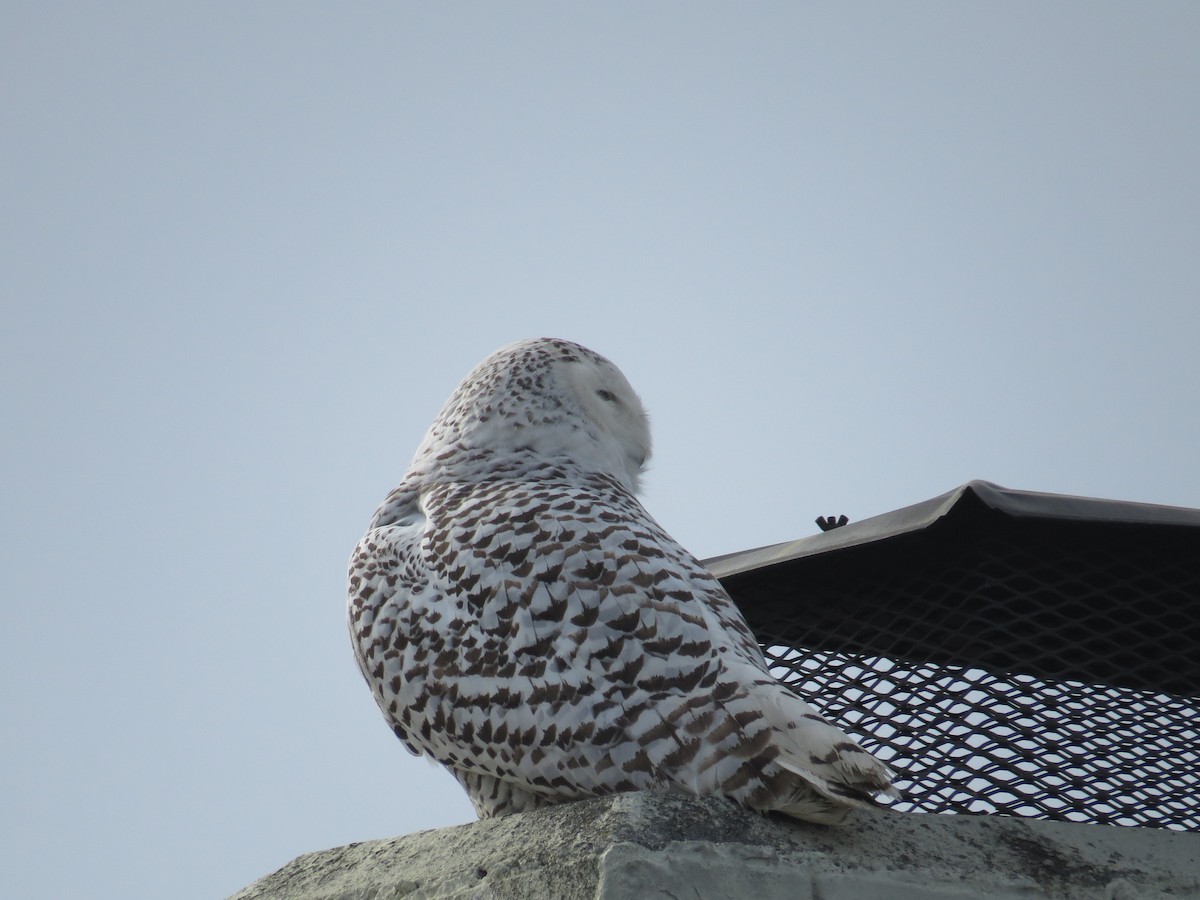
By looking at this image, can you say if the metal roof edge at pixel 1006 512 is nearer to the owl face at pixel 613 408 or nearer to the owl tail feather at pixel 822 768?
the owl face at pixel 613 408

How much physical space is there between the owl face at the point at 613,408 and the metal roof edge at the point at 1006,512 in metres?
0.52

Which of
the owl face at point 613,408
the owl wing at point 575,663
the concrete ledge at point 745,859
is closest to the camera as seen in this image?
the concrete ledge at point 745,859

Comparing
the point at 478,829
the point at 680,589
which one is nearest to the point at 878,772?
the point at 680,589

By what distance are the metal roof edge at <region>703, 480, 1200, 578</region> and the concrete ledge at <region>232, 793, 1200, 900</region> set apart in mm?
588

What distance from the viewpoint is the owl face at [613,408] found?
2561 millimetres

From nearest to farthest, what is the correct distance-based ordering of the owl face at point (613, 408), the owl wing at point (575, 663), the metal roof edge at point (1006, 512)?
the owl wing at point (575, 663), the metal roof edge at point (1006, 512), the owl face at point (613, 408)

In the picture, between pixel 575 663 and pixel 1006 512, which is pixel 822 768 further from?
pixel 1006 512

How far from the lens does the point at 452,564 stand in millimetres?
1986

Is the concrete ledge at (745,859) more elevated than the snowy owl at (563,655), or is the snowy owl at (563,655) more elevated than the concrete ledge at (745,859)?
the snowy owl at (563,655)

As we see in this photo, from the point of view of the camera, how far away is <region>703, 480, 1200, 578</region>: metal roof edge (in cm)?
218

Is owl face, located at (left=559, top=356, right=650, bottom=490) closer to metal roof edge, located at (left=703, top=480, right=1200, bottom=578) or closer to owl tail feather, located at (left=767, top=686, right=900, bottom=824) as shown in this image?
metal roof edge, located at (left=703, top=480, right=1200, bottom=578)

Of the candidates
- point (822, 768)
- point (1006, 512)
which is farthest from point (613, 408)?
point (822, 768)

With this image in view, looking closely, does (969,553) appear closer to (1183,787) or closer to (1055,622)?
(1055,622)

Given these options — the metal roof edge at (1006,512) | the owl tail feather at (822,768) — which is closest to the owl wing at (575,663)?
the owl tail feather at (822,768)
